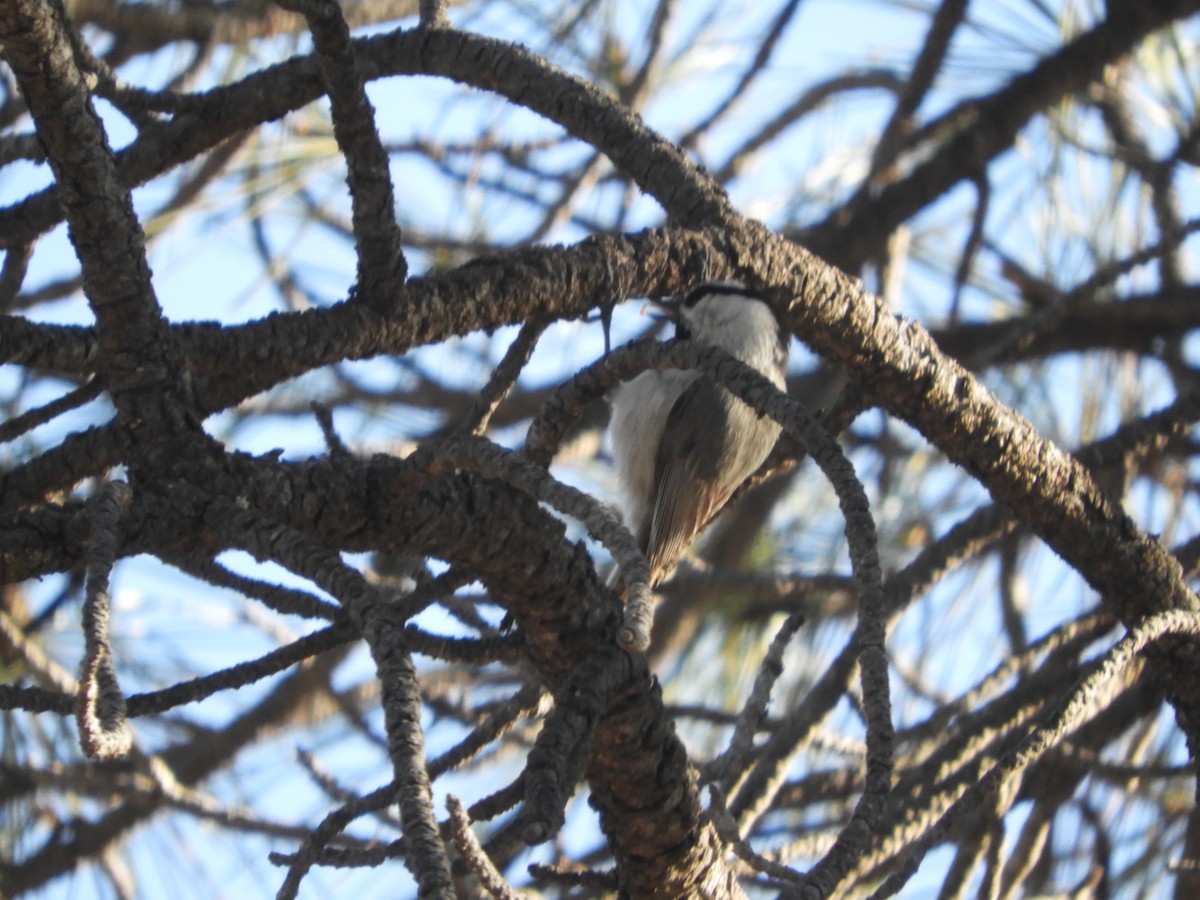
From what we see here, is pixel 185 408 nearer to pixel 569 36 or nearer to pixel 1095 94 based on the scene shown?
pixel 569 36

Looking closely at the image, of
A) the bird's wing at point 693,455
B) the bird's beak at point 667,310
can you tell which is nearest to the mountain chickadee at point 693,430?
the bird's wing at point 693,455

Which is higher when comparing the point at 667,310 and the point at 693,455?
the point at 667,310

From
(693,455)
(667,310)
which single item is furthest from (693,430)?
(667,310)

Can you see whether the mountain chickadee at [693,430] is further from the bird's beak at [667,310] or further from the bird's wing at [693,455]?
the bird's beak at [667,310]

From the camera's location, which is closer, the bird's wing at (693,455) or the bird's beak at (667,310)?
the bird's wing at (693,455)

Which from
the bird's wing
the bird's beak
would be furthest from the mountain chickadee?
the bird's beak

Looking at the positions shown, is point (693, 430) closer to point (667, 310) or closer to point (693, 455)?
point (693, 455)

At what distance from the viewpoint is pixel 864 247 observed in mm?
3115

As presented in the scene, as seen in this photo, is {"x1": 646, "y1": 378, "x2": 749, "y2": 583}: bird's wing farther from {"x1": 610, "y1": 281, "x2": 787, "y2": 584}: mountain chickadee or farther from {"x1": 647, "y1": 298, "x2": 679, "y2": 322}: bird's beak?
{"x1": 647, "y1": 298, "x2": 679, "y2": 322}: bird's beak

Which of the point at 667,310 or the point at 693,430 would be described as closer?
the point at 693,430

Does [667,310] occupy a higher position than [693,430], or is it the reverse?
[667,310]

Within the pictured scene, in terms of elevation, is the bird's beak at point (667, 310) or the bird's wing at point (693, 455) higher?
the bird's beak at point (667, 310)

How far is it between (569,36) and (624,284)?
1963mm

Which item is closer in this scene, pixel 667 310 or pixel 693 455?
pixel 693 455
